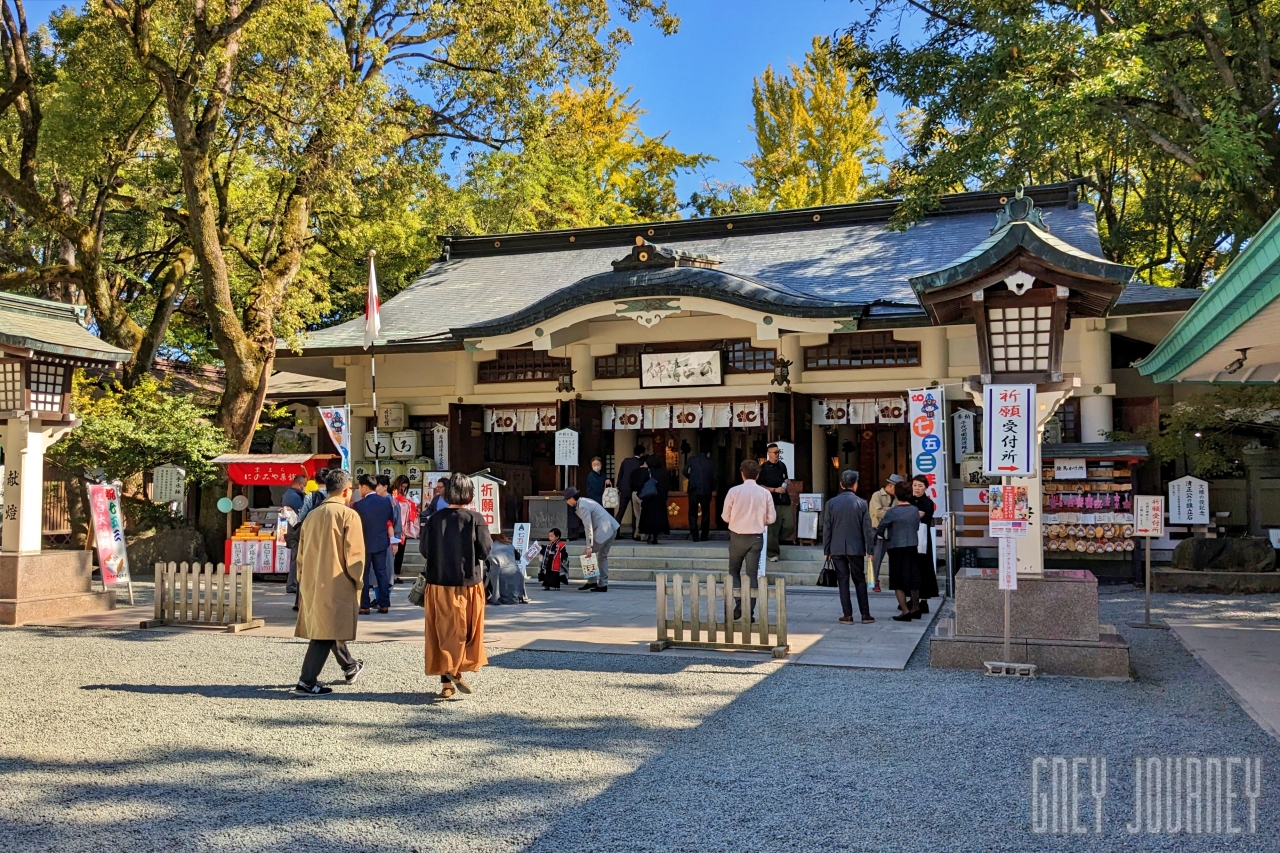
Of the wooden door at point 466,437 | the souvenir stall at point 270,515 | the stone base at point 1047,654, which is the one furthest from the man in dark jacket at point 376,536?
the stone base at point 1047,654

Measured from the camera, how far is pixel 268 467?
15398 mm

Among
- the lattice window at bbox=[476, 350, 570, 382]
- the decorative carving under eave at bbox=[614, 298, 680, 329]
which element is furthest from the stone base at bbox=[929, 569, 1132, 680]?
the lattice window at bbox=[476, 350, 570, 382]

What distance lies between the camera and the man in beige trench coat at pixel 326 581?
23.9 ft

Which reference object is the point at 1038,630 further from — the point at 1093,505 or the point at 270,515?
the point at 270,515

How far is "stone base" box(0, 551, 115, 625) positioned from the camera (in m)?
11.1

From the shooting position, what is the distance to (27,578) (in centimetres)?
1129

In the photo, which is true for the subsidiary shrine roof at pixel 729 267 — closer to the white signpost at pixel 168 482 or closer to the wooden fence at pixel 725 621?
the white signpost at pixel 168 482

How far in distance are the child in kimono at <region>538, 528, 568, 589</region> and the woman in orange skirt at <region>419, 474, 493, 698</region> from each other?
6692 millimetres

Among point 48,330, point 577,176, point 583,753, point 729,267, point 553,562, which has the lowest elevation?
point 583,753

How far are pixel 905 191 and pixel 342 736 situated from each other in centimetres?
1250

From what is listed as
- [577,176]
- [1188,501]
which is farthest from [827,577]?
[577,176]

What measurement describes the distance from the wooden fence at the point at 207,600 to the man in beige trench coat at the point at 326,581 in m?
3.40

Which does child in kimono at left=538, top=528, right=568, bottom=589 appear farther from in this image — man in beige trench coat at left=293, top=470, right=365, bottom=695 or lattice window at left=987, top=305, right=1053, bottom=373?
lattice window at left=987, top=305, right=1053, bottom=373

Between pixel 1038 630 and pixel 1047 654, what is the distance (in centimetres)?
21
